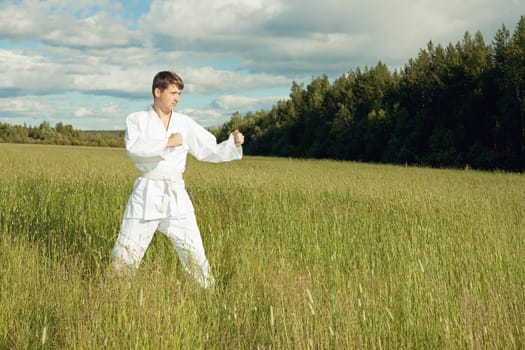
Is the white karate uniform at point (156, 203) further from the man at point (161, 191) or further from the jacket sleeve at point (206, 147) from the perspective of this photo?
the jacket sleeve at point (206, 147)

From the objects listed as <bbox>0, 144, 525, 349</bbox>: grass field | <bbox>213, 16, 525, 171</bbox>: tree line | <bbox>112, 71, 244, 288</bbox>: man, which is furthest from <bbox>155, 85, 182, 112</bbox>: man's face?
<bbox>213, 16, 525, 171</bbox>: tree line

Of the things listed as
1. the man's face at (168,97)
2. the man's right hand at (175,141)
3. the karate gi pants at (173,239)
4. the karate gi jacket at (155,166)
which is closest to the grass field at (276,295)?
the karate gi pants at (173,239)

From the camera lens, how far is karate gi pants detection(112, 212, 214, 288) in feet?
15.0

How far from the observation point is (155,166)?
4750mm

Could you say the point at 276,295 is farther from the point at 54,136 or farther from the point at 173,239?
the point at 54,136

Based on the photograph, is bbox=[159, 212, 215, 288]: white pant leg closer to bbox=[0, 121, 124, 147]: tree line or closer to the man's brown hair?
the man's brown hair

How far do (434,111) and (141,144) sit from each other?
4327 centimetres

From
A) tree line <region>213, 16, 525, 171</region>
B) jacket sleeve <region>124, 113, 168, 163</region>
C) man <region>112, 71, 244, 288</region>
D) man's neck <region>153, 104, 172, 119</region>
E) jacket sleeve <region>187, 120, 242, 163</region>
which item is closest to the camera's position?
jacket sleeve <region>124, 113, 168, 163</region>

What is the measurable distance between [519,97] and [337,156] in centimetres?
2552

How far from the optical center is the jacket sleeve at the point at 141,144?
448cm

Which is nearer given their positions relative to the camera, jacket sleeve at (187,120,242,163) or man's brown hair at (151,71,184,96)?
man's brown hair at (151,71,184,96)

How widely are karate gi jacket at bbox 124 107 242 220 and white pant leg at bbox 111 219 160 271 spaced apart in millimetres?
87

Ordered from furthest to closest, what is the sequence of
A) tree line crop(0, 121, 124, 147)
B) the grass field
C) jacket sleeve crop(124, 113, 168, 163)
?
1. tree line crop(0, 121, 124, 147)
2. jacket sleeve crop(124, 113, 168, 163)
3. the grass field

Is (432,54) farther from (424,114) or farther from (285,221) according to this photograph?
(285,221)
